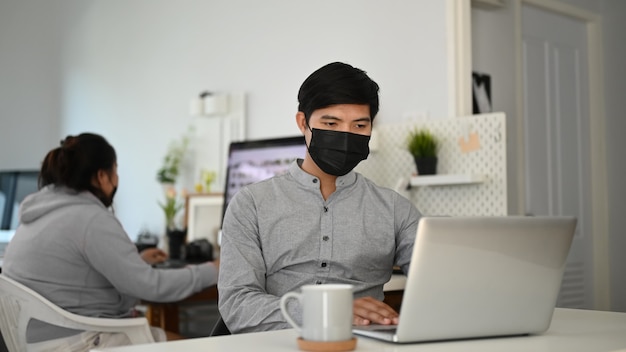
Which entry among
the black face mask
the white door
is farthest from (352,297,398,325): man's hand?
the white door

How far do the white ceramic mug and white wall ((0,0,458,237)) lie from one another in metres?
2.32

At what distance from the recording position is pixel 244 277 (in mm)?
1753

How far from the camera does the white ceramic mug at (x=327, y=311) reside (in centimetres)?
115

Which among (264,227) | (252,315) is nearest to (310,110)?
(264,227)

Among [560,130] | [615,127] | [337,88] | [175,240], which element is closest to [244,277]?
[337,88]

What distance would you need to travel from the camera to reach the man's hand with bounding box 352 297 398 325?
1.44 meters

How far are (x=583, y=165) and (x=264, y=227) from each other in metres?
2.71

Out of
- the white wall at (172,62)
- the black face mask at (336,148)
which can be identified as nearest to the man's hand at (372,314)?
the black face mask at (336,148)

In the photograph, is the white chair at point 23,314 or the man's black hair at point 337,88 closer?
the man's black hair at point 337,88

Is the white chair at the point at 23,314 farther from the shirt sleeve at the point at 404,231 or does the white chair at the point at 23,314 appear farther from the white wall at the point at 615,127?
the white wall at the point at 615,127

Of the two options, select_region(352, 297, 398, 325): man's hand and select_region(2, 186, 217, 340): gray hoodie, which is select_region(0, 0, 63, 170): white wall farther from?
select_region(352, 297, 398, 325): man's hand

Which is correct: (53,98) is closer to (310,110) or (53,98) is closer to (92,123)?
(92,123)

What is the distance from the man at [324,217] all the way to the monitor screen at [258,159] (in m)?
1.44

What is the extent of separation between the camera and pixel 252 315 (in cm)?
168
